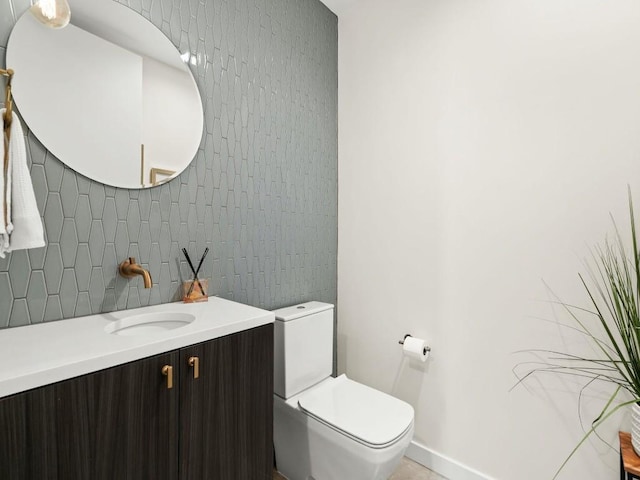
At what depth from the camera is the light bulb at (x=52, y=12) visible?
1.00 m

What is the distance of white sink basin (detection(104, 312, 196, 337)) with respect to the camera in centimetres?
114

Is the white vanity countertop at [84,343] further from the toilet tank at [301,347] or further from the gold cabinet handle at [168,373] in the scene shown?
the toilet tank at [301,347]

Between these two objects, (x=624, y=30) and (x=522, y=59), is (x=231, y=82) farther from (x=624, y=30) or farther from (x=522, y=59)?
(x=624, y=30)

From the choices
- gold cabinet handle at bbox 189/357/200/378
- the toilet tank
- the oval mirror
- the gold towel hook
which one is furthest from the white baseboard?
the gold towel hook

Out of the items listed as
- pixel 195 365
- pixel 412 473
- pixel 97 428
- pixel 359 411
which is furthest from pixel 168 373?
pixel 412 473

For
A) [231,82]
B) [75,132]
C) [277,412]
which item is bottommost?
[277,412]

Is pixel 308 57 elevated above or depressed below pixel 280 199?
above

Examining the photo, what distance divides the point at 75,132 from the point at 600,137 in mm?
1939

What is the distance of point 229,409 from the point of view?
3.51ft

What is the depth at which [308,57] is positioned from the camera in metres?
1.97

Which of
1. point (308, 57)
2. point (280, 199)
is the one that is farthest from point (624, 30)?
point (280, 199)

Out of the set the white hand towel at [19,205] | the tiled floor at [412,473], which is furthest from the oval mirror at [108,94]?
the tiled floor at [412,473]

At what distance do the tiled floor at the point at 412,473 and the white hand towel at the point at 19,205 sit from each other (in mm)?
1516

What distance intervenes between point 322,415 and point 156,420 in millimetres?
745
